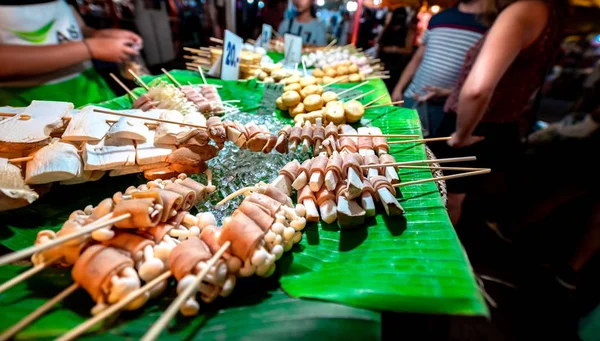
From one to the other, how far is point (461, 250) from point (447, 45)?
3354 mm

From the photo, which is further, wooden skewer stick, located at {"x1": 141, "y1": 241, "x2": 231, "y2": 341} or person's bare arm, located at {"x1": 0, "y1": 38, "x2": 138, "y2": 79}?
person's bare arm, located at {"x1": 0, "y1": 38, "x2": 138, "y2": 79}

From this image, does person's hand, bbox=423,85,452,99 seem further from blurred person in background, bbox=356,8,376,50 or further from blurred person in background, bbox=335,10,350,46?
blurred person in background, bbox=335,10,350,46

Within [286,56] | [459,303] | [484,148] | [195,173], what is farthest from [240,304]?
[286,56]

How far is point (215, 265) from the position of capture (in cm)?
121

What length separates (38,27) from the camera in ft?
9.77

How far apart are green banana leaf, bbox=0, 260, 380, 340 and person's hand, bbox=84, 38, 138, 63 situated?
2859mm

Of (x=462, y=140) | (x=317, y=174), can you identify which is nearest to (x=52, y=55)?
(x=317, y=174)

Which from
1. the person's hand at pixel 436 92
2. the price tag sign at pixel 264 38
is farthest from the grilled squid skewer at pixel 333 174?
the price tag sign at pixel 264 38

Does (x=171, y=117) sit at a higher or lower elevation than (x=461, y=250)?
higher

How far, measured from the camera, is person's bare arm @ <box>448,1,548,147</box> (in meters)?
2.18

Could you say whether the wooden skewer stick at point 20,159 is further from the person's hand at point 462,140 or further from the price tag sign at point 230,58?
the person's hand at point 462,140

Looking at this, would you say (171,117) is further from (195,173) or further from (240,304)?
(240,304)

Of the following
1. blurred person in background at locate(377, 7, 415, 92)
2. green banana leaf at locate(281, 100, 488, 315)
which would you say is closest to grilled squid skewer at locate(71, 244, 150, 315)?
green banana leaf at locate(281, 100, 488, 315)

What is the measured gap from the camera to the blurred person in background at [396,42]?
672 centimetres
